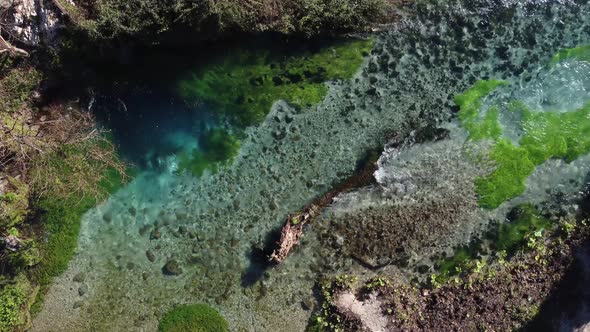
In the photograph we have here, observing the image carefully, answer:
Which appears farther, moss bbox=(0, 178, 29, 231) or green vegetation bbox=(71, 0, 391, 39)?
moss bbox=(0, 178, 29, 231)

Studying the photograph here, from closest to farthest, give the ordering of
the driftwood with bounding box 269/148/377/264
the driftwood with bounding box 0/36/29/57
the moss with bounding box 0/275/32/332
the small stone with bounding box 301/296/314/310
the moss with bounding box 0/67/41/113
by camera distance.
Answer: the driftwood with bounding box 0/36/29/57, the moss with bounding box 0/67/41/113, the moss with bounding box 0/275/32/332, the driftwood with bounding box 269/148/377/264, the small stone with bounding box 301/296/314/310

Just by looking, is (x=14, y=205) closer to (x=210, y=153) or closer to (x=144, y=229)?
(x=144, y=229)

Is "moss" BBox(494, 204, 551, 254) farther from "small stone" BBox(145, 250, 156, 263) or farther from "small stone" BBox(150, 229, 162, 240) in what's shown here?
"small stone" BBox(145, 250, 156, 263)

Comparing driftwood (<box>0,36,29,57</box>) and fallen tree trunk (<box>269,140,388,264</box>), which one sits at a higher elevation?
driftwood (<box>0,36,29,57</box>)

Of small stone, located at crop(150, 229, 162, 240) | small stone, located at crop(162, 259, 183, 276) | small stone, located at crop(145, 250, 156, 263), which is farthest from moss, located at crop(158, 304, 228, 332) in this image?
small stone, located at crop(150, 229, 162, 240)

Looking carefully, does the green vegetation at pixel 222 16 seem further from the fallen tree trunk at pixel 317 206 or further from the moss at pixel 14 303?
the moss at pixel 14 303

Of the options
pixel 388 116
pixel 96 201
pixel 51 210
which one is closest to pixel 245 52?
pixel 388 116
